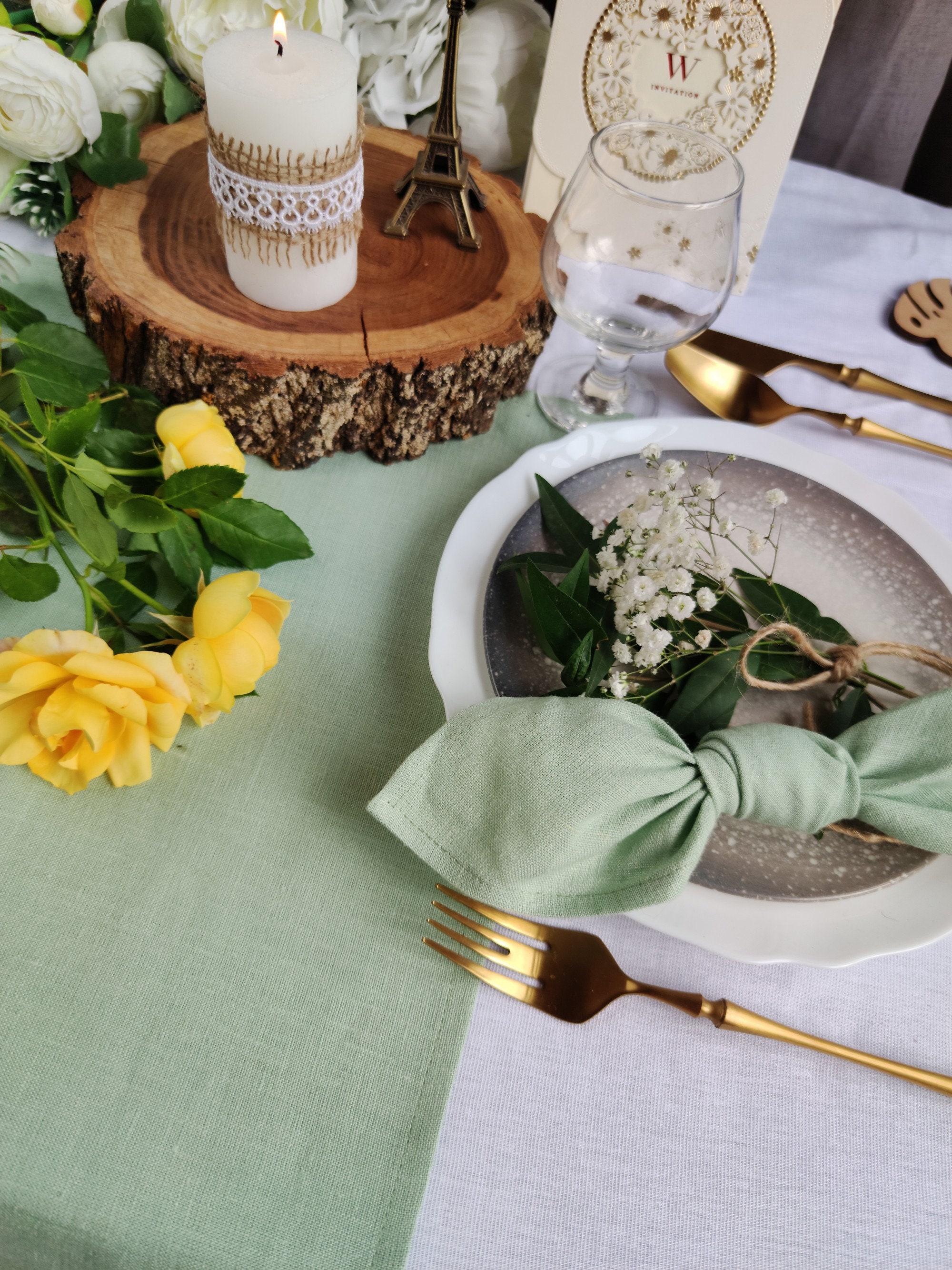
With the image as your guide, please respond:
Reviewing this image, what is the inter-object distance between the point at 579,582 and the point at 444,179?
0.40 m

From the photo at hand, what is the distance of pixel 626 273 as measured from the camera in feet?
2.18

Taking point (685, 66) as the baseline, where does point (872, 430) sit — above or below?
below

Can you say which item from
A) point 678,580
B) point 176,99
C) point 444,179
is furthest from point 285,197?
point 678,580

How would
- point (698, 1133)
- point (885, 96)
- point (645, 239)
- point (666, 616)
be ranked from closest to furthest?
point (698, 1133), point (666, 616), point (645, 239), point (885, 96)

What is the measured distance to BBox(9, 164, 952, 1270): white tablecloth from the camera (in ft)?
1.32

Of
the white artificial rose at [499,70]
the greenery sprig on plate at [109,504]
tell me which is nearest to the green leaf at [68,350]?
the greenery sprig on plate at [109,504]

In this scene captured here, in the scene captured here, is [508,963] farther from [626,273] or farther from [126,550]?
[626,273]

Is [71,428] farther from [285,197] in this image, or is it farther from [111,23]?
[111,23]

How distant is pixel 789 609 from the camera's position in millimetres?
570

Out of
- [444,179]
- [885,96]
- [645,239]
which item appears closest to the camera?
[645,239]

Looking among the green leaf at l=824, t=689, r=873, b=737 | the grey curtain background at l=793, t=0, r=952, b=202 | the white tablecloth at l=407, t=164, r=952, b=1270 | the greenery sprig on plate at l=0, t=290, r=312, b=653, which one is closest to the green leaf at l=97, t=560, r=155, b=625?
the greenery sprig on plate at l=0, t=290, r=312, b=653

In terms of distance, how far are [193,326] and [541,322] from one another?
0.89 feet

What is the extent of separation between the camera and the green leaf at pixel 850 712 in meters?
0.52

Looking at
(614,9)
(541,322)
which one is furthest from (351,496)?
(614,9)
